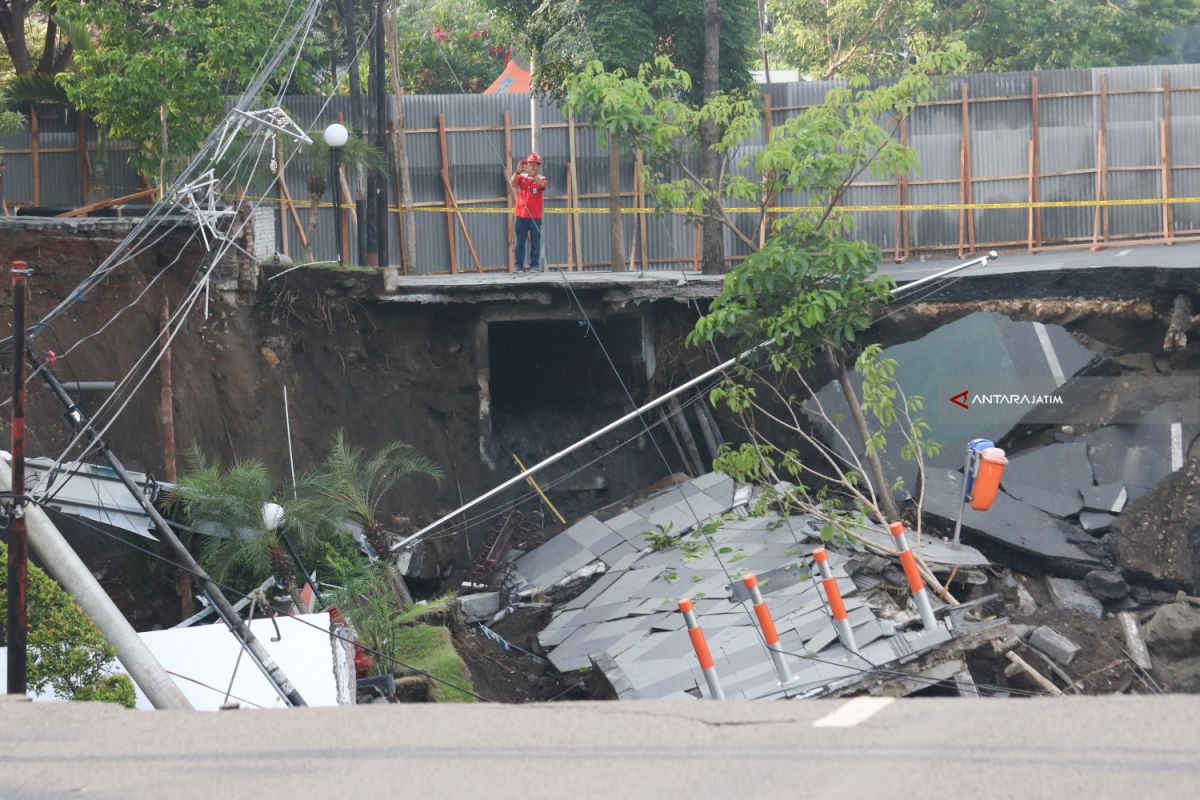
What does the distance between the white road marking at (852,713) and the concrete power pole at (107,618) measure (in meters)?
4.70

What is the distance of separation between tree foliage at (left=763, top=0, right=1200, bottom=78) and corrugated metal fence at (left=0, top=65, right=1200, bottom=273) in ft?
13.8

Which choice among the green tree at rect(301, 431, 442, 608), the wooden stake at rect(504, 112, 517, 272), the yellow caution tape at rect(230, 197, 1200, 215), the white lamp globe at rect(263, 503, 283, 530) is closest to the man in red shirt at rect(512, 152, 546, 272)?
the wooden stake at rect(504, 112, 517, 272)

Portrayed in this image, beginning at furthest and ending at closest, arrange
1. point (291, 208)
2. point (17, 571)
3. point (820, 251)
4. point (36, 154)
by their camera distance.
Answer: point (36, 154)
point (291, 208)
point (820, 251)
point (17, 571)

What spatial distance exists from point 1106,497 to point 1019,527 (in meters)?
1.30

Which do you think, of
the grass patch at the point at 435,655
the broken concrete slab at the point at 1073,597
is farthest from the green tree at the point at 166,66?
the broken concrete slab at the point at 1073,597

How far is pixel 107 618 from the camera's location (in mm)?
8039

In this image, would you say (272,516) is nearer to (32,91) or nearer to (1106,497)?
(1106,497)

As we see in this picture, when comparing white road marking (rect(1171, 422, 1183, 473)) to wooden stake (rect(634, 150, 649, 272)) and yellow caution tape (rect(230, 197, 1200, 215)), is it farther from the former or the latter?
wooden stake (rect(634, 150, 649, 272))

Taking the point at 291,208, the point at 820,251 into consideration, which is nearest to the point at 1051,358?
the point at 820,251

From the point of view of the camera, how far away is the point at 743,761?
4141mm

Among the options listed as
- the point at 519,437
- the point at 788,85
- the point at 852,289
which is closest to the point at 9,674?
the point at 852,289

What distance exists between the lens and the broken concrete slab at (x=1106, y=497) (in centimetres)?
1476

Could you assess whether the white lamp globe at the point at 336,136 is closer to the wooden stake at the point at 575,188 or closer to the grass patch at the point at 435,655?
the wooden stake at the point at 575,188

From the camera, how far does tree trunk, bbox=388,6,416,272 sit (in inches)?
794
